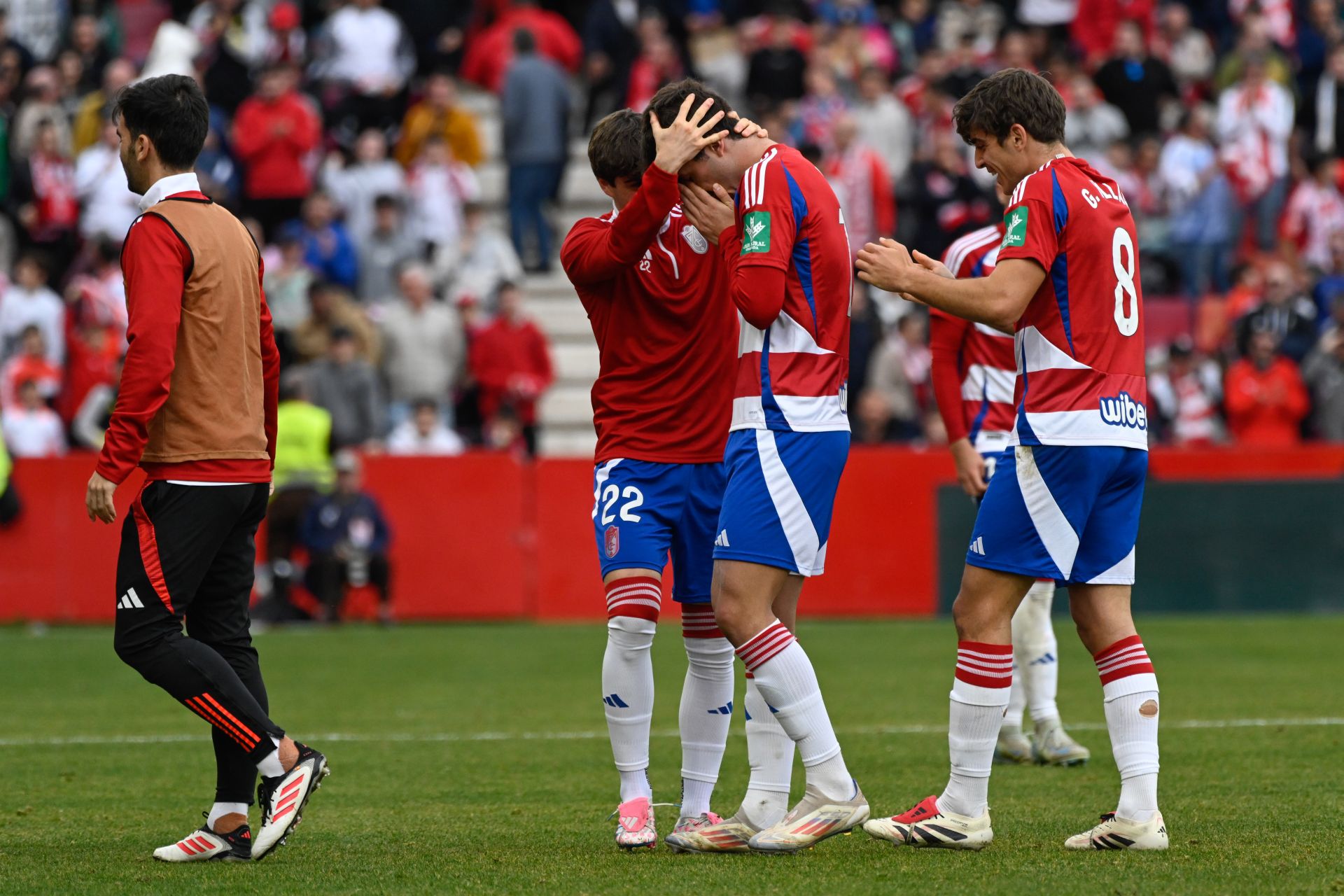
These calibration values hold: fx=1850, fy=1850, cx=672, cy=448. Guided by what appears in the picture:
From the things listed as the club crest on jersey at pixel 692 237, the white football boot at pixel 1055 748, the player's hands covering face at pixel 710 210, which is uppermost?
the player's hands covering face at pixel 710 210

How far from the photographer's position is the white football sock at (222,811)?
19.9ft

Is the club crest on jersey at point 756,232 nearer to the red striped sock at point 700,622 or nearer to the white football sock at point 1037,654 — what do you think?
the red striped sock at point 700,622

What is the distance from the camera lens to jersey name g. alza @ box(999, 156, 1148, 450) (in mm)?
5711

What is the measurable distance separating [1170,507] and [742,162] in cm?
1078

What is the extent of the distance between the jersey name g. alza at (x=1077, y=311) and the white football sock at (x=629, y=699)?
141 cm

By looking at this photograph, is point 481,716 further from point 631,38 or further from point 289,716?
point 631,38

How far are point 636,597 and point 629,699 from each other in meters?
0.36

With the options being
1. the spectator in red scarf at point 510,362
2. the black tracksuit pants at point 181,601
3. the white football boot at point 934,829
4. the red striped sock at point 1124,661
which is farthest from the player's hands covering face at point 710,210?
the spectator in red scarf at point 510,362

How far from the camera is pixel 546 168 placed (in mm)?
19406

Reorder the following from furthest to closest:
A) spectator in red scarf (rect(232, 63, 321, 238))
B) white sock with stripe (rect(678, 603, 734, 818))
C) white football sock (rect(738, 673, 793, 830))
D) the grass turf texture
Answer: spectator in red scarf (rect(232, 63, 321, 238)), white sock with stripe (rect(678, 603, 734, 818)), white football sock (rect(738, 673, 793, 830)), the grass turf texture

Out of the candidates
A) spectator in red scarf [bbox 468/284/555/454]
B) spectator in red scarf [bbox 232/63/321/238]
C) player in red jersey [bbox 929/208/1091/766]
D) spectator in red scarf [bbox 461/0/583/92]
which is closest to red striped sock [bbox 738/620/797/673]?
player in red jersey [bbox 929/208/1091/766]

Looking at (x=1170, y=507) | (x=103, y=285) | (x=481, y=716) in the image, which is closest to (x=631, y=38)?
(x=103, y=285)

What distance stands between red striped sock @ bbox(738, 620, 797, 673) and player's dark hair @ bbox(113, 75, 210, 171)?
234cm

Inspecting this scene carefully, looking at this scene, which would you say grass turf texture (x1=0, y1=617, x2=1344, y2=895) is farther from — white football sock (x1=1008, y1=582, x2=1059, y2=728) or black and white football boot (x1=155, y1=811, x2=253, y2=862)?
white football sock (x1=1008, y1=582, x2=1059, y2=728)
